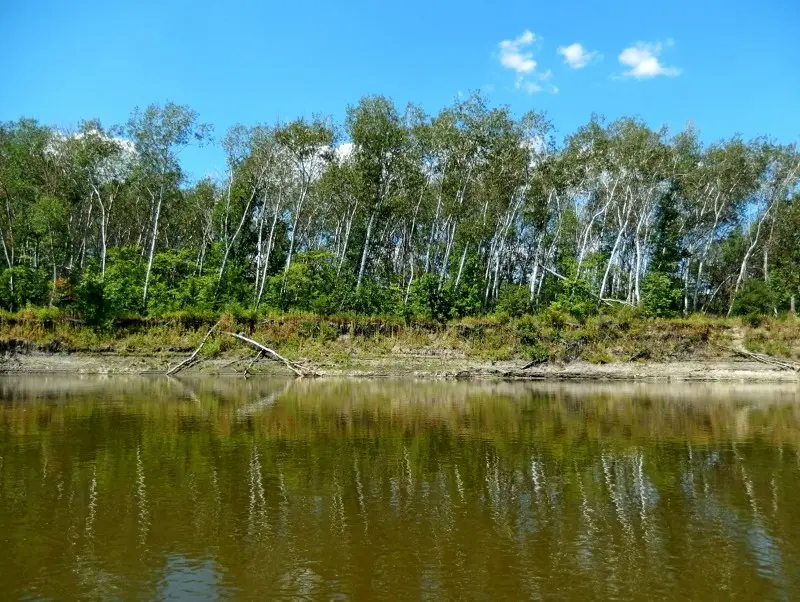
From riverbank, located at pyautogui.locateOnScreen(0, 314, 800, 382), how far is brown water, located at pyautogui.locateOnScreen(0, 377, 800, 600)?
18953 millimetres

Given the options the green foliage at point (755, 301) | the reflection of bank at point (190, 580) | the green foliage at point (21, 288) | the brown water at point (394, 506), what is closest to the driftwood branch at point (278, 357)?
the green foliage at point (21, 288)

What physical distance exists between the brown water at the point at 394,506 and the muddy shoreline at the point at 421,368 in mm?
18444

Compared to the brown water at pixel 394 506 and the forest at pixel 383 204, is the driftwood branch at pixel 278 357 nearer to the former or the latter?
the forest at pixel 383 204

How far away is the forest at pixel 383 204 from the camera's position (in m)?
47.4

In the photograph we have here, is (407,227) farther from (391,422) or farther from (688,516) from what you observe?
(688,516)

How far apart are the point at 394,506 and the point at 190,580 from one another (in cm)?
409

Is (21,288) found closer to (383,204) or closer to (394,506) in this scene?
(383,204)

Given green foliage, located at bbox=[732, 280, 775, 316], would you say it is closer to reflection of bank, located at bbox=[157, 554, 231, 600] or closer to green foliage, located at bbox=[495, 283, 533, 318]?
green foliage, located at bbox=[495, 283, 533, 318]

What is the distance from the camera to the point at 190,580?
7.86 metres

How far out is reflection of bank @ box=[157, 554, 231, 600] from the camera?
7.42 metres

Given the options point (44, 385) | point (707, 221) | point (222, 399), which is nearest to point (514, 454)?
point (222, 399)

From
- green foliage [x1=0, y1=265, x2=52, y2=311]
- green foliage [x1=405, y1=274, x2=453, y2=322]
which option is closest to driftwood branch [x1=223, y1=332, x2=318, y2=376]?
green foliage [x1=405, y1=274, x2=453, y2=322]

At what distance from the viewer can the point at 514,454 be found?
15.8m

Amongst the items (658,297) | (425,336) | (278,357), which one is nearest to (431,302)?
(425,336)
